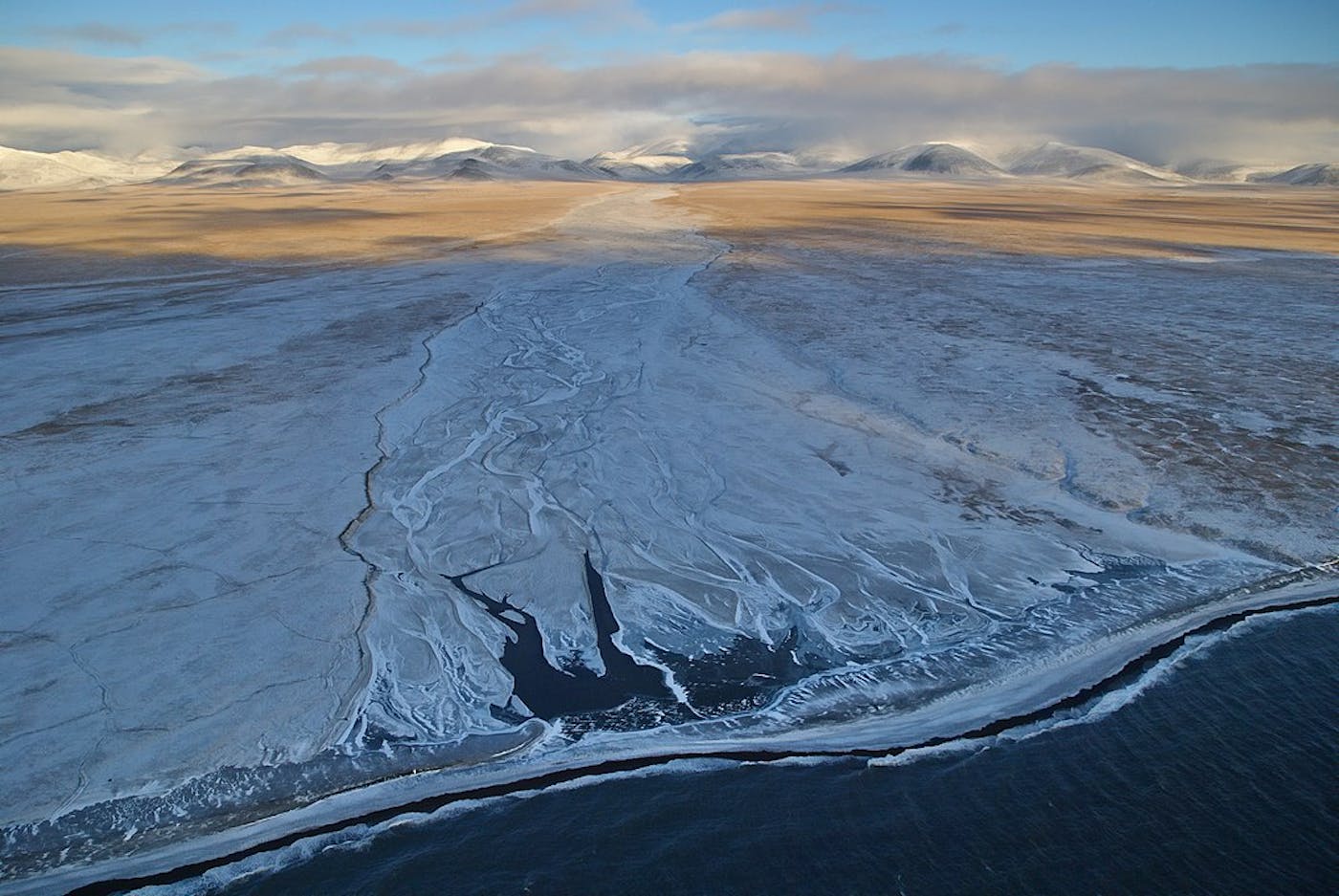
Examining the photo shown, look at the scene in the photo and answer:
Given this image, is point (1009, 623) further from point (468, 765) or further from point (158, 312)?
point (158, 312)

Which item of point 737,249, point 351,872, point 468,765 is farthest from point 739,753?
point 737,249

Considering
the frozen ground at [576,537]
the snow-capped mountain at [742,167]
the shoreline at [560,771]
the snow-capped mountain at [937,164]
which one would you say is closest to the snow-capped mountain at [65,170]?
the snow-capped mountain at [742,167]

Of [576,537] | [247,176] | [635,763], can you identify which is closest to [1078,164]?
[247,176]

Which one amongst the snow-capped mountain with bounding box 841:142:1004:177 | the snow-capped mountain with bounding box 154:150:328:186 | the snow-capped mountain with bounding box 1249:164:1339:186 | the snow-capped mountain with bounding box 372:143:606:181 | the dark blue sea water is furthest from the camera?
the snow-capped mountain with bounding box 841:142:1004:177

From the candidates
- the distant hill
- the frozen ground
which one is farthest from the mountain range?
the frozen ground

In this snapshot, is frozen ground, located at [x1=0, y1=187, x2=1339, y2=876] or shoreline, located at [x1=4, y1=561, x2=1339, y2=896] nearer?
shoreline, located at [x1=4, y1=561, x2=1339, y2=896]

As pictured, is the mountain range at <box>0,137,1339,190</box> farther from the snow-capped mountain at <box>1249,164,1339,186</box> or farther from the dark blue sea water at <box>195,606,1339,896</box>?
Answer: the dark blue sea water at <box>195,606,1339,896</box>
